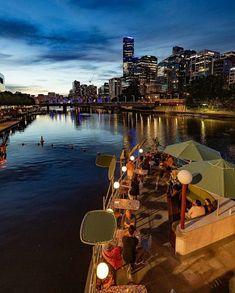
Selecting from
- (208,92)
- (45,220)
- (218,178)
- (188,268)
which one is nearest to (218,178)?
(218,178)

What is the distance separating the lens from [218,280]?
815cm

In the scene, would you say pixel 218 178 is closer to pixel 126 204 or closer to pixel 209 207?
pixel 209 207

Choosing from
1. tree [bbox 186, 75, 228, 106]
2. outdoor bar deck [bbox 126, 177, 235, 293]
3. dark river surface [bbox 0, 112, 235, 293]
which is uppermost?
tree [bbox 186, 75, 228, 106]

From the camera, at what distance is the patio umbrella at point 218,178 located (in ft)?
29.6

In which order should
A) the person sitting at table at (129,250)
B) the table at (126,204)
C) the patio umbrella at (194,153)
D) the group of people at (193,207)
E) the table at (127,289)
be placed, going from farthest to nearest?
the patio umbrella at (194,153)
the table at (126,204)
the group of people at (193,207)
the person sitting at table at (129,250)
the table at (127,289)

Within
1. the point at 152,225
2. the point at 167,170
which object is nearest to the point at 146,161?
the point at 167,170

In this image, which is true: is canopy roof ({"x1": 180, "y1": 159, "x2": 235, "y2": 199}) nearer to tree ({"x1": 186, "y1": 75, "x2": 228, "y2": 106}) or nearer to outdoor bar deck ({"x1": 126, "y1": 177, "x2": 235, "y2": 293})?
outdoor bar deck ({"x1": 126, "y1": 177, "x2": 235, "y2": 293})

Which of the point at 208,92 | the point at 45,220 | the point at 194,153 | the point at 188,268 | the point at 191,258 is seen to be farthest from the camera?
the point at 208,92

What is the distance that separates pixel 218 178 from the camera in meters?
9.39

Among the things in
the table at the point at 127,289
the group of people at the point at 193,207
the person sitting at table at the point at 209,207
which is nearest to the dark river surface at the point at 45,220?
the table at the point at 127,289

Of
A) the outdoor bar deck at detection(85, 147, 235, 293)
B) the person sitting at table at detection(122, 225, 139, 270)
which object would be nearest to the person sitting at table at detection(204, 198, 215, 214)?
the outdoor bar deck at detection(85, 147, 235, 293)

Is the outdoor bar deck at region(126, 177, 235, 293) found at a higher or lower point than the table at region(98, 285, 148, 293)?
lower

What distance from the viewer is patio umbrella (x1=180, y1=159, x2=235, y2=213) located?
902 centimetres

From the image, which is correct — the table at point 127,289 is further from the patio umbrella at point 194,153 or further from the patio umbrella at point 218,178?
the patio umbrella at point 194,153
